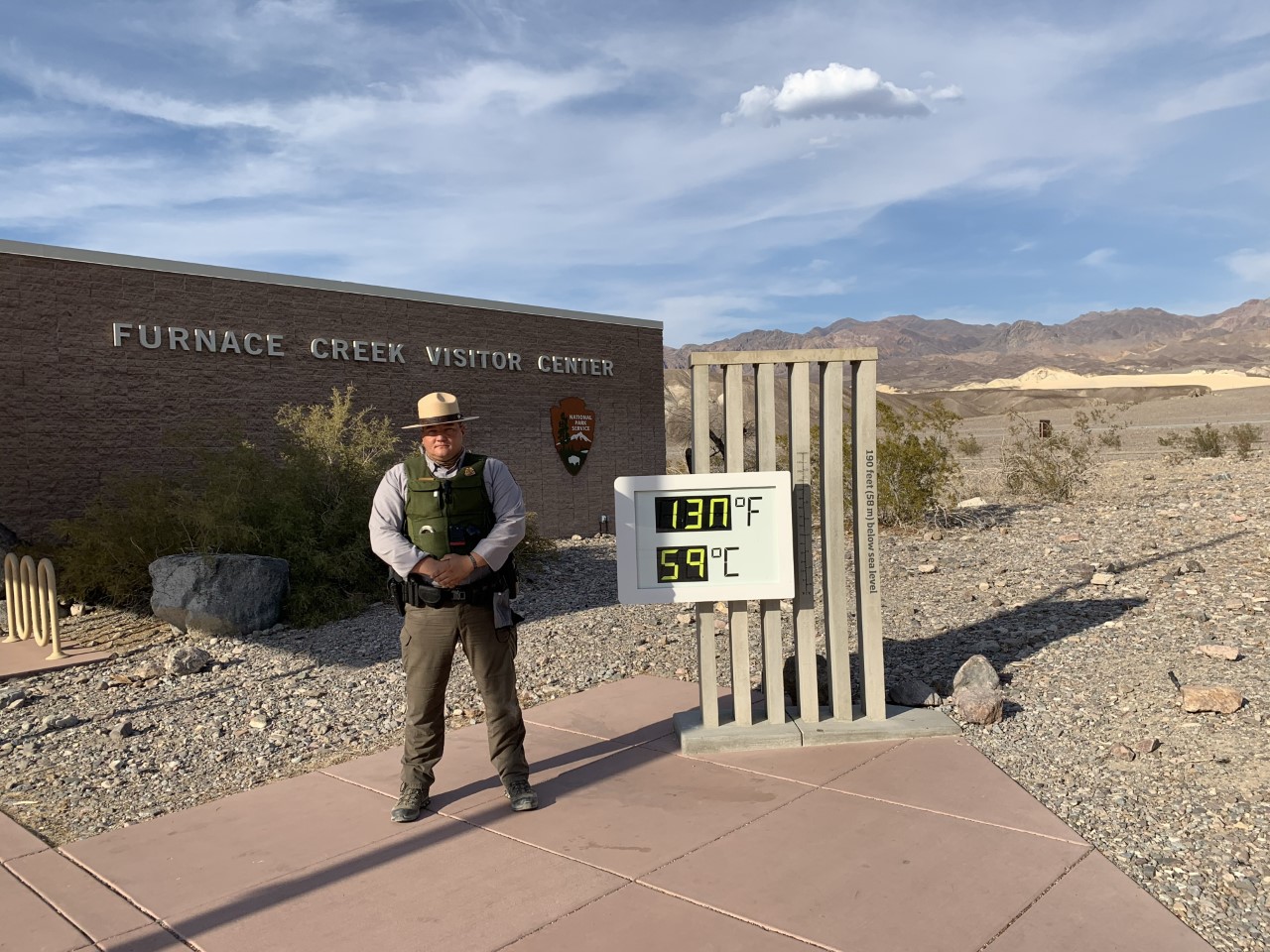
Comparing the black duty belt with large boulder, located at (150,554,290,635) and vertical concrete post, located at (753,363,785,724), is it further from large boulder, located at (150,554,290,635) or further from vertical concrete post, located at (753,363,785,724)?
large boulder, located at (150,554,290,635)

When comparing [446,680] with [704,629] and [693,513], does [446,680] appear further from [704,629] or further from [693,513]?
[693,513]

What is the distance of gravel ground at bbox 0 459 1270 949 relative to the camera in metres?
4.45

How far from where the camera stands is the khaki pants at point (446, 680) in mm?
4598

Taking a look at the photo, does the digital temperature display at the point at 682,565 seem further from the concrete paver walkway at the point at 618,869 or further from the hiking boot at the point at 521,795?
the hiking boot at the point at 521,795

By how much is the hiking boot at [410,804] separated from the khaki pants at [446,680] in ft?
0.10

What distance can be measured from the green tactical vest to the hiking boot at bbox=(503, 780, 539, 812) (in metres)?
1.15

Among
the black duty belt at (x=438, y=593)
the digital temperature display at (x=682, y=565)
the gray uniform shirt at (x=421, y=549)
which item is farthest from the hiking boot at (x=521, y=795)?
the digital temperature display at (x=682, y=565)

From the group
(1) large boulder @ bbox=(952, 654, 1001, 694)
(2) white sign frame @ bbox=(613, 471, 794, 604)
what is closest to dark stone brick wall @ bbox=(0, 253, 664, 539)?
(2) white sign frame @ bbox=(613, 471, 794, 604)

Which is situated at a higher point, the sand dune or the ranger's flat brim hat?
the sand dune

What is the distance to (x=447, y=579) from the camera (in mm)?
4473

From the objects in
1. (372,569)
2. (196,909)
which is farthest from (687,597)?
(372,569)

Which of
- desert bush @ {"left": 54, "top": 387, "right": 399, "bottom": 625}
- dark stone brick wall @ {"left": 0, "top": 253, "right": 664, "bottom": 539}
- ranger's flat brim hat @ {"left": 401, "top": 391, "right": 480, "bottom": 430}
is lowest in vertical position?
desert bush @ {"left": 54, "top": 387, "right": 399, "bottom": 625}

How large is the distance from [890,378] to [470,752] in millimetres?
166627

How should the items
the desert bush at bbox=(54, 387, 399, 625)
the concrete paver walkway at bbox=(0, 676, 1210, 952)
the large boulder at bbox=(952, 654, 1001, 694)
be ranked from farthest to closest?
1. the desert bush at bbox=(54, 387, 399, 625)
2. the large boulder at bbox=(952, 654, 1001, 694)
3. the concrete paver walkway at bbox=(0, 676, 1210, 952)
